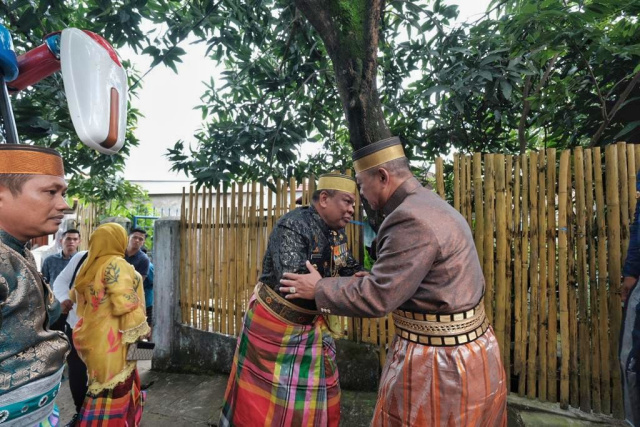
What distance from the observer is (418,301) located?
1633 mm

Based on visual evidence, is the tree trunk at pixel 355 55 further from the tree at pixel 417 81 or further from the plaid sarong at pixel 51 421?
the plaid sarong at pixel 51 421

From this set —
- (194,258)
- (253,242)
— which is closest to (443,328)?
(253,242)

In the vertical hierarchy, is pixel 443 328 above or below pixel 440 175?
below

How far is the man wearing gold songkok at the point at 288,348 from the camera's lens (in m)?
2.43

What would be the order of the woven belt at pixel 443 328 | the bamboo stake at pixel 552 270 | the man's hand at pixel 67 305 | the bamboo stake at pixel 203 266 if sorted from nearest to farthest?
1. the woven belt at pixel 443 328
2. the bamboo stake at pixel 552 270
3. the man's hand at pixel 67 305
4. the bamboo stake at pixel 203 266

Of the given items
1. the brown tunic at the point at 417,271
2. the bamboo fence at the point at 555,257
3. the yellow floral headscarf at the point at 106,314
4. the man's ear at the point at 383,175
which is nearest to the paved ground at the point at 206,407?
the bamboo fence at the point at 555,257

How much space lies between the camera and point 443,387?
1.58m

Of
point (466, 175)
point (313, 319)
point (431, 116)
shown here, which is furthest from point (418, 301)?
point (431, 116)

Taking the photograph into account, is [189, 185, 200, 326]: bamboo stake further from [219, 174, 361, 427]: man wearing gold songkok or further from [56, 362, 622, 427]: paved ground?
[219, 174, 361, 427]: man wearing gold songkok

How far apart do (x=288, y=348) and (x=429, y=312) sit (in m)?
1.18

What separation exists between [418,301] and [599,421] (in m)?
2.31

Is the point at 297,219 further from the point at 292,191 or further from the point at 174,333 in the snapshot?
the point at 174,333

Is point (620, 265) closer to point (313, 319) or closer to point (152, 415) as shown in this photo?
point (313, 319)

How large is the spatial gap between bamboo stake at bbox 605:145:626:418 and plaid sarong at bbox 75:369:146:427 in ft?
11.8
